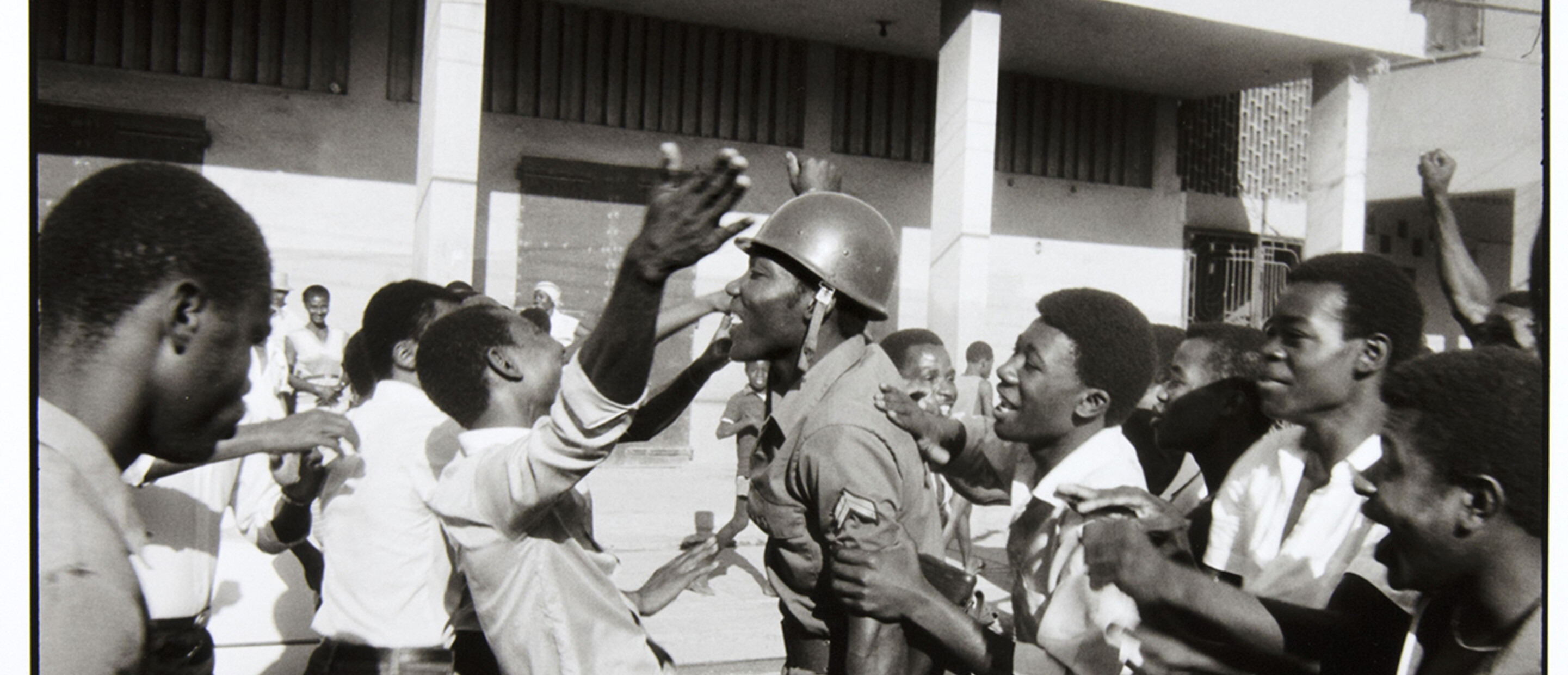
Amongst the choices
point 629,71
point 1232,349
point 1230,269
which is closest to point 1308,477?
point 1232,349

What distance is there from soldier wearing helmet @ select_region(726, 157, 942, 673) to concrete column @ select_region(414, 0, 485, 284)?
606cm

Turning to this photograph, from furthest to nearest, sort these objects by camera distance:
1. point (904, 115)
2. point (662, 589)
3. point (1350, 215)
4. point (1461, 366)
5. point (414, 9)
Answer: point (904, 115)
point (1350, 215)
point (414, 9)
point (662, 589)
point (1461, 366)

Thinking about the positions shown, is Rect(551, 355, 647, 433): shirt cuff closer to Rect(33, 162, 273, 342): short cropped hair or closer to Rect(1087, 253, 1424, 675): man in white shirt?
Rect(33, 162, 273, 342): short cropped hair

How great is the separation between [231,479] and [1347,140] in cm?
1155

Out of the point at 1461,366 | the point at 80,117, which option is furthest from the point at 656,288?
the point at 80,117

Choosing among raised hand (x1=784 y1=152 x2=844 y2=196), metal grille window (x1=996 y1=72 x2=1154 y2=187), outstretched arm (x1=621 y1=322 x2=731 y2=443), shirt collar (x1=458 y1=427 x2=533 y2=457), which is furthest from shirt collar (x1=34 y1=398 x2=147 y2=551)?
metal grille window (x1=996 y1=72 x2=1154 y2=187)

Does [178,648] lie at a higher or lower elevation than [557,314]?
lower

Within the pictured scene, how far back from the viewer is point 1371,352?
2.24 m

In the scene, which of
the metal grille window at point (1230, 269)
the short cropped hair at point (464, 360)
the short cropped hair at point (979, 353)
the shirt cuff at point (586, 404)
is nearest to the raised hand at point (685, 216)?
the shirt cuff at point (586, 404)

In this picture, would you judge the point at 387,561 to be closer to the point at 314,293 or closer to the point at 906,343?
the point at 906,343

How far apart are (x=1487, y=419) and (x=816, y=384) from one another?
1.36 m

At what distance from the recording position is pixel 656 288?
1684mm

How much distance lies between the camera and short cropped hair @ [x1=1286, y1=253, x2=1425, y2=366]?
88.1 inches

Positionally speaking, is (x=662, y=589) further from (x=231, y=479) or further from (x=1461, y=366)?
(x=1461, y=366)
